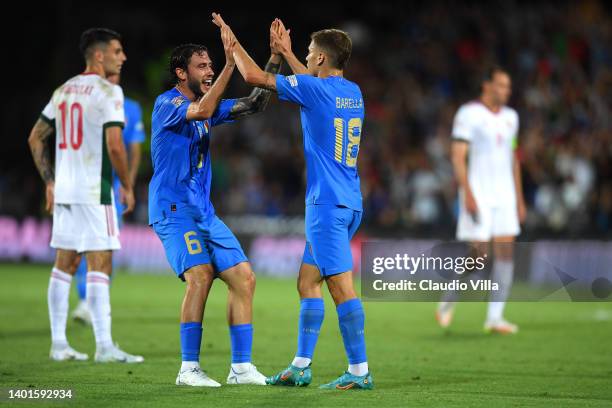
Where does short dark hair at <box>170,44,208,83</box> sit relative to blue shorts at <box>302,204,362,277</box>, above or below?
above

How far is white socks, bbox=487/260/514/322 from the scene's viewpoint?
1130cm

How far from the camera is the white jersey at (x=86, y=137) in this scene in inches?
343

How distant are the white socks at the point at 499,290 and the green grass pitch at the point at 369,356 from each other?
11.7 inches

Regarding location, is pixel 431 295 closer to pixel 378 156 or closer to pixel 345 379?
pixel 345 379

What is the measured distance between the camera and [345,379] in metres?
7.03

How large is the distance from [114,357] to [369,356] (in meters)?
2.27

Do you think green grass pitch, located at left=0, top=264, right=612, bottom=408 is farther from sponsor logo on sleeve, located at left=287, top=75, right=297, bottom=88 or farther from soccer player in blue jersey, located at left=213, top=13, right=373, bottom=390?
sponsor logo on sleeve, located at left=287, top=75, right=297, bottom=88

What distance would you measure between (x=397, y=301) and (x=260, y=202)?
6.89 m

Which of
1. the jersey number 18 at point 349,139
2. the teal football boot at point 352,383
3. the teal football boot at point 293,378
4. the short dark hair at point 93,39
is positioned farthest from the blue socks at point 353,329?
the short dark hair at point 93,39

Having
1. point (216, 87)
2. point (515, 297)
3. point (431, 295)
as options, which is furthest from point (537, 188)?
point (216, 87)

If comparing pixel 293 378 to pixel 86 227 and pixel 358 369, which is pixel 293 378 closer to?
pixel 358 369

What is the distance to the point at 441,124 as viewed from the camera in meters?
21.0

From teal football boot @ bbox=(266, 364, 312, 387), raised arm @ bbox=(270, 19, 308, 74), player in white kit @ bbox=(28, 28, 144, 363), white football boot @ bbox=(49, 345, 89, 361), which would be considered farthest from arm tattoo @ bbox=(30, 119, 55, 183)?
teal football boot @ bbox=(266, 364, 312, 387)

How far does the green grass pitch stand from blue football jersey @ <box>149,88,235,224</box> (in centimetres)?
126
